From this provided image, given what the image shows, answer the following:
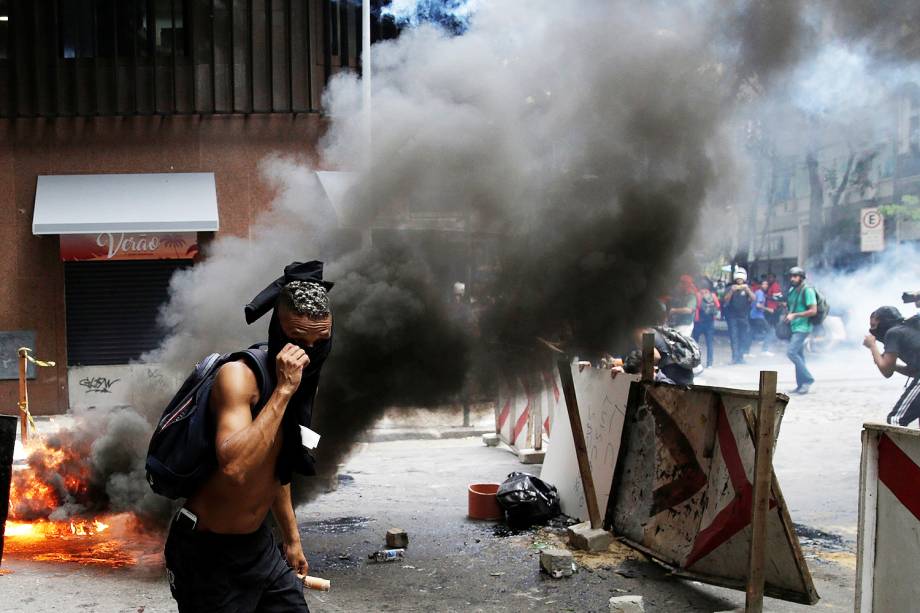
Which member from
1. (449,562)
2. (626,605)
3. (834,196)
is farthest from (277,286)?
(834,196)

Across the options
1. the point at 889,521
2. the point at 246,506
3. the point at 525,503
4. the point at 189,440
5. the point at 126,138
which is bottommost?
the point at 525,503

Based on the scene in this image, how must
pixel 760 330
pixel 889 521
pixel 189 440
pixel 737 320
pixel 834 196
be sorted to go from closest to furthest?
pixel 189 440 < pixel 889 521 < pixel 737 320 < pixel 760 330 < pixel 834 196

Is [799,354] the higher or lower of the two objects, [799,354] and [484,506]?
the higher

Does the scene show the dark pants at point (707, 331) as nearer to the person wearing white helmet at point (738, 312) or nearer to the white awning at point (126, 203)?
the person wearing white helmet at point (738, 312)

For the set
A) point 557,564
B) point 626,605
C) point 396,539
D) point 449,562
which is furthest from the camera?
point 396,539

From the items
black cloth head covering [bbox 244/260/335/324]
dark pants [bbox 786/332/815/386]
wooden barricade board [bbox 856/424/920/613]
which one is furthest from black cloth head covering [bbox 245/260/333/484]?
dark pants [bbox 786/332/815/386]

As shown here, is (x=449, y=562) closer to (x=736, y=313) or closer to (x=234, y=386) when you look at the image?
(x=234, y=386)

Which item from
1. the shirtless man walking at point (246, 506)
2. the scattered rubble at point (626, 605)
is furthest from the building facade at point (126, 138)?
the shirtless man walking at point (246, 506)

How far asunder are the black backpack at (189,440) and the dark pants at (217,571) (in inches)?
7.2

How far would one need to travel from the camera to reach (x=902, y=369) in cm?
680

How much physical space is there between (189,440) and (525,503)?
373 centimetres

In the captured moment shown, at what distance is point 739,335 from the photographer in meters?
15.0

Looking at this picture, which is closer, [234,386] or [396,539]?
[234,386]

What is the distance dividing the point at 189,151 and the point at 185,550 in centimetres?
1037
